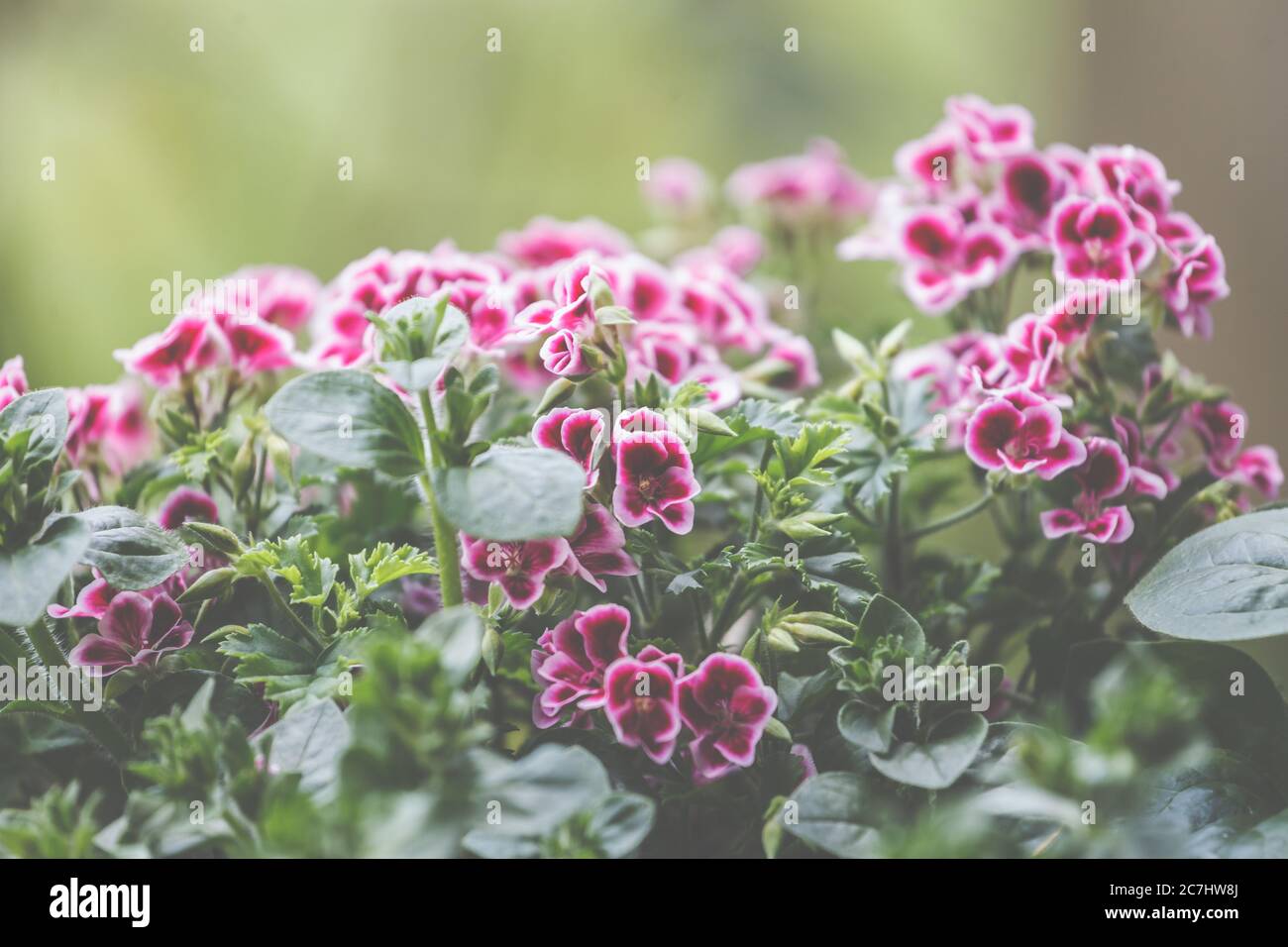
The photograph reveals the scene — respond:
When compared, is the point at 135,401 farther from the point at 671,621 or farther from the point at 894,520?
the point at 894,520

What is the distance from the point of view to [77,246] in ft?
6.93

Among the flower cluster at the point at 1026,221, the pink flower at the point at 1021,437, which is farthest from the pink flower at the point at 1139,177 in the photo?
the pink flower at the point at 1021,437

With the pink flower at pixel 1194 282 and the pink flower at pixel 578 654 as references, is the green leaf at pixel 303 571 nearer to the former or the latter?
the pink flower at pixel 578 654

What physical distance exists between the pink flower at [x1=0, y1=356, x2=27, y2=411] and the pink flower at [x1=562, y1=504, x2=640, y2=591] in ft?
1.16

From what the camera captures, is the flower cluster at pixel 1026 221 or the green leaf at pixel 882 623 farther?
the flower cluster at pixel 1026 221

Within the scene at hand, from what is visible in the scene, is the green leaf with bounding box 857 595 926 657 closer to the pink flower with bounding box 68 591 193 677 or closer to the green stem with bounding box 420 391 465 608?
the green stem with bounding box 420 391 465 608

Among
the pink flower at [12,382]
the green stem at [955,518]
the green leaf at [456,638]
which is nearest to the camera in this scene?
the green leaf at [456,638]

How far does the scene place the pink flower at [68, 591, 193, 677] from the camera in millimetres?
645

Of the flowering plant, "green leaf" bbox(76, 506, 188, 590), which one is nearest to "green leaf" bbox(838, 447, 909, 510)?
the flowering plant

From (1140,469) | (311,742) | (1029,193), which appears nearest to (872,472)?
(1140,469)

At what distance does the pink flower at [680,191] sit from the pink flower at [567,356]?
2.41 feet

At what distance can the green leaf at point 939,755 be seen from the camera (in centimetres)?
55

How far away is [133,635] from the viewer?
2.16 ft

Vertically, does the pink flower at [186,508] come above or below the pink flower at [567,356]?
below
